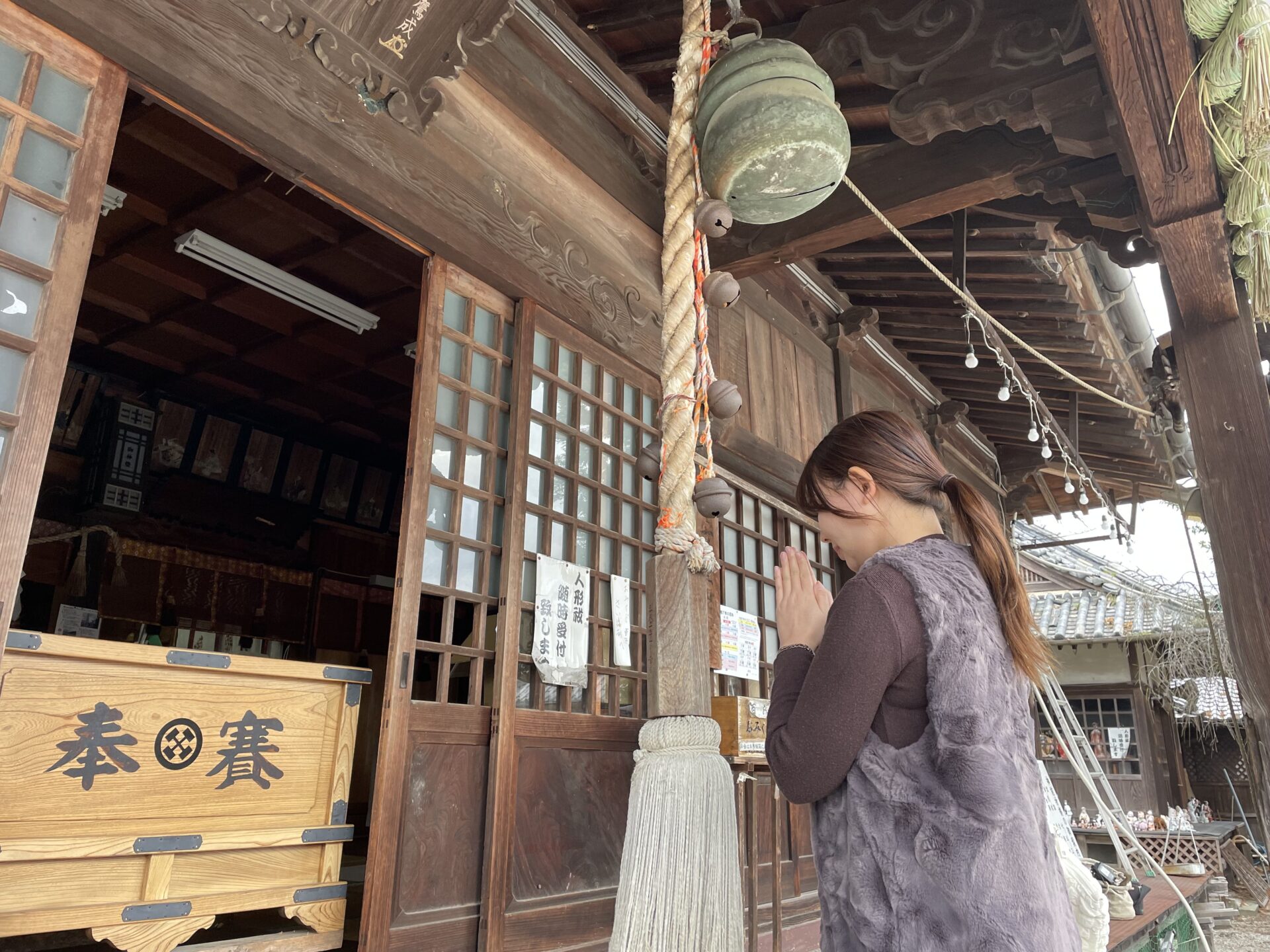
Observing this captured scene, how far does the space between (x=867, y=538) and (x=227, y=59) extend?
2.27 metres

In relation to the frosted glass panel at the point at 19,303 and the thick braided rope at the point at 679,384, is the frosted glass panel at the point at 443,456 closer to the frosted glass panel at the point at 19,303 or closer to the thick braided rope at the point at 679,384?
the frosted glass panel at the point at 19,303

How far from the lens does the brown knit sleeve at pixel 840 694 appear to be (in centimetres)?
132

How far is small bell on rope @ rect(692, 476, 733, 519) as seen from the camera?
6.02ft

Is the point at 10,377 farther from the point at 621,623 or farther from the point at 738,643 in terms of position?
the point at 738,643

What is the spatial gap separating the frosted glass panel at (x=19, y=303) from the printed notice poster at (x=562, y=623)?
6.19 feet

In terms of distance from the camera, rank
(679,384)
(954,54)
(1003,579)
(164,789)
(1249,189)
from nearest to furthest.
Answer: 1. (1003,579)
2. (679,384)
3. (164,789)
4. (1249,189)
5. (954,54)

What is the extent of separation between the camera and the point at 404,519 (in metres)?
2.93

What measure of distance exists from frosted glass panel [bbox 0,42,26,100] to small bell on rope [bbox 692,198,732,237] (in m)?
1.74

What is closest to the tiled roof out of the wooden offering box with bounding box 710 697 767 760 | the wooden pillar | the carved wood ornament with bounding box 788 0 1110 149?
the wooden pillar

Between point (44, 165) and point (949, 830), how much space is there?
254 centimetres

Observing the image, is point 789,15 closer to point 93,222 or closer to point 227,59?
point 227,59

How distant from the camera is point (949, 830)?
128cm

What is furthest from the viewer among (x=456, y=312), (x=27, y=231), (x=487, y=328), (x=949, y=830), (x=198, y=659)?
(x=487, y=328)

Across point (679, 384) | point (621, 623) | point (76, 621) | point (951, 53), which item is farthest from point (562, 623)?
point (76, 621)
